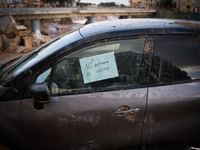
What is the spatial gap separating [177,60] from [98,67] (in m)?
0.78

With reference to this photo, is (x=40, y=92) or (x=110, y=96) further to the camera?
(x=110, y=96)

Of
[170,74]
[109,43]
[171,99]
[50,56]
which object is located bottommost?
[171,99]

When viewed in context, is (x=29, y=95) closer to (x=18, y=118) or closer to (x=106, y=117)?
(x=18, y=118)

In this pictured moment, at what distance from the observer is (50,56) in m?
1.87

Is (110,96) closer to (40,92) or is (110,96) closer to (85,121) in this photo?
(85,121)

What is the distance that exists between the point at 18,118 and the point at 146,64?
1.32m

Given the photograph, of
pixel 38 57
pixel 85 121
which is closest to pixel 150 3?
pixel 38 57

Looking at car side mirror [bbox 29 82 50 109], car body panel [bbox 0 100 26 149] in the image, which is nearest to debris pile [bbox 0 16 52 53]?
car body panel [bbox 0 100 26 149]

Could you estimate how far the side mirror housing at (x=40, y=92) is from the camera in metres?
1.66

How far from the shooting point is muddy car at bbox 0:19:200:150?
5.89 feet

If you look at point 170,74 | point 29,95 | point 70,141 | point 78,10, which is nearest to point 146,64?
point 170,74

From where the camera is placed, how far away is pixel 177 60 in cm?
191

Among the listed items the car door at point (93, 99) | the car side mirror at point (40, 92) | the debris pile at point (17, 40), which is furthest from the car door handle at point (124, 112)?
the debris pile at point (17, 40)

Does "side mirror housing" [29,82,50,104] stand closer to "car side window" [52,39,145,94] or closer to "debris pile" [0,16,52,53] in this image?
"car side window" [52,39,145,94]
